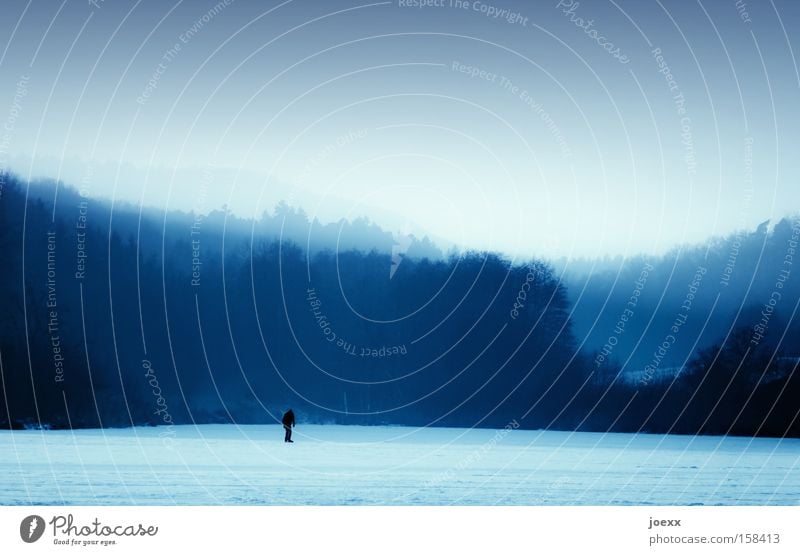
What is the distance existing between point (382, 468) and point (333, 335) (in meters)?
10.8

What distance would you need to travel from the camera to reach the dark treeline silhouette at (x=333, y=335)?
25.2 metres

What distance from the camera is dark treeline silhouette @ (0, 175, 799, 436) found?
2525 centimetres

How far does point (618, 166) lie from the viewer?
2166cm

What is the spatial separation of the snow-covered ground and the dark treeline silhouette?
1.76m

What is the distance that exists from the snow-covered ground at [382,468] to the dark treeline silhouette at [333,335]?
1758 millimetres

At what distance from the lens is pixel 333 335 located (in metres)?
27.6
